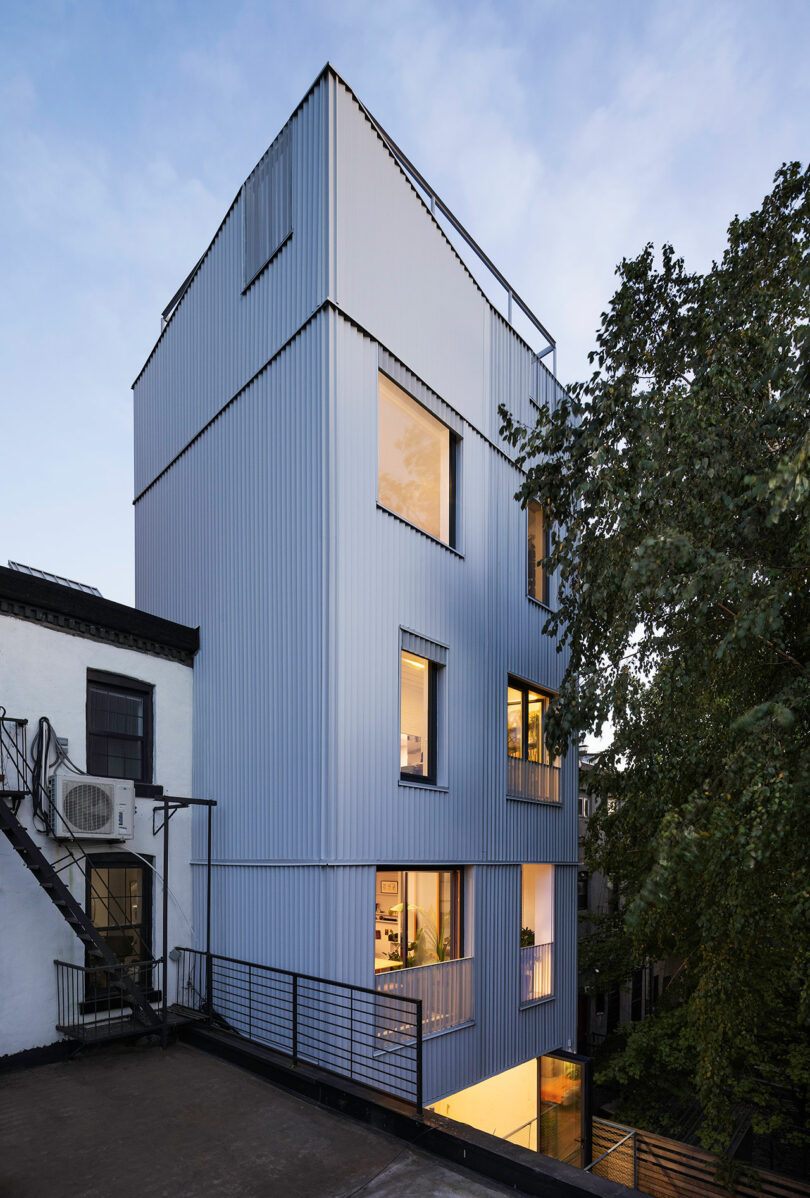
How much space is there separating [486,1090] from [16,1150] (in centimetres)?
725

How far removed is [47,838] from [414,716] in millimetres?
4692

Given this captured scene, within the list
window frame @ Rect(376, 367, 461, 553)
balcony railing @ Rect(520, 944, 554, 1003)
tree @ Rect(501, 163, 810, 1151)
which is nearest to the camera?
tree @ Rect(501, 163, 810, 1151)

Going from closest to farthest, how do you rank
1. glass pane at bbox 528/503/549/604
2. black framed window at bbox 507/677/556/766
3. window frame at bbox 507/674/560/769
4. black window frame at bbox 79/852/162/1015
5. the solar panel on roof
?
black window frame at bbox 79/852/162/1015
the solar panel on roof
black framed window at bbox 507/677/556/766
window frame at bbox 507/674/560/769
glass pane at bbox 528/503/549/604

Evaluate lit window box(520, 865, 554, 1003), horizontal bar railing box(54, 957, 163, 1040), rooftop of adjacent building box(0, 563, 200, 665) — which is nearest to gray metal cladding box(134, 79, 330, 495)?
rooftop of adjacent building box(0, 563, 200, 665)

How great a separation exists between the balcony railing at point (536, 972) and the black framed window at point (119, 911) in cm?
570

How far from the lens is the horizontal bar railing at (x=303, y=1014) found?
7.88 metres

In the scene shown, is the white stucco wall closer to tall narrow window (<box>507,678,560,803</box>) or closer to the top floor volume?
the top floor volume

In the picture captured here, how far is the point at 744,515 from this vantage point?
7.62m

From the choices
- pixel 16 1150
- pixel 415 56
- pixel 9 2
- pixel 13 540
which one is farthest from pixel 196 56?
pixel 13 540

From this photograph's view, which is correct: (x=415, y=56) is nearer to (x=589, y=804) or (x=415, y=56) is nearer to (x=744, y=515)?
(x=744, y=515)

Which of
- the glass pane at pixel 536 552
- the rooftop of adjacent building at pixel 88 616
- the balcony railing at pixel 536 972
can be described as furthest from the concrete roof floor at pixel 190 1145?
the glass pane at pixel 536 552

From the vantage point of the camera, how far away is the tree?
6711 mm

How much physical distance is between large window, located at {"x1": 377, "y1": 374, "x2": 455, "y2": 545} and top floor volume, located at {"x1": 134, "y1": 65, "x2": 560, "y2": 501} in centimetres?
52

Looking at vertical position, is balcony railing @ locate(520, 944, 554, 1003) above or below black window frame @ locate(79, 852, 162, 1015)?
below
